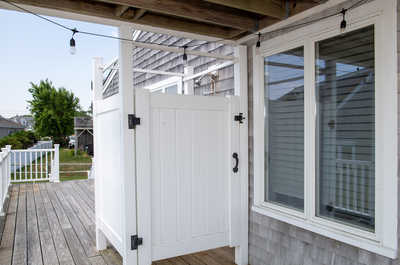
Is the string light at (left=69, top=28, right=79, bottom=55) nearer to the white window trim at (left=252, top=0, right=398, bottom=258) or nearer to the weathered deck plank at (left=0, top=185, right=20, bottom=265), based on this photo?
the white window trim at (left=252, top=0, right=398, bottom=258)

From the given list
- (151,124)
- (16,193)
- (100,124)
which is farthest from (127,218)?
(16,193)

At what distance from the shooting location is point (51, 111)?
2317 cm

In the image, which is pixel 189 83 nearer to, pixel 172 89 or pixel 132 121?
pixel 172 89

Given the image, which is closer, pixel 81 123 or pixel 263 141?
pixel 263 141

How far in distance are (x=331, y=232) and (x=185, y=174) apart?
1.35 metres

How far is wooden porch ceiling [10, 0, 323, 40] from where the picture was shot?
7.08ft

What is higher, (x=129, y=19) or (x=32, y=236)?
(x=129, y=19)

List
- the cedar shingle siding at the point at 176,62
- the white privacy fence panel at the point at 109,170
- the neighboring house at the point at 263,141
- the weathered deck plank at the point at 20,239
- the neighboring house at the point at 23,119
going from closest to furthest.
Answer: the neighboring house at the point at 263,141 < the white privacy fence panel at the point at 109,170 < the weathered deck plank at the point at 20,239 < the cedar shingle siding at the point at 176,62 < the neighboring house at the point at 23,119

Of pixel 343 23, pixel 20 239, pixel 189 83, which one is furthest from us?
pixel 189 83

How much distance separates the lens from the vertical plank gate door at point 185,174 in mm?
2598

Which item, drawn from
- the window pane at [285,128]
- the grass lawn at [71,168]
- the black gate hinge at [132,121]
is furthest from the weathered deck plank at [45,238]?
the grass lawn at [71,168]

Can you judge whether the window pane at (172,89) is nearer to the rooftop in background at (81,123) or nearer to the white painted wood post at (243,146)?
the white painted wood post at (243,146)

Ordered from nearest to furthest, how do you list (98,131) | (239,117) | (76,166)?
(239,117), (98,131), (76,166)

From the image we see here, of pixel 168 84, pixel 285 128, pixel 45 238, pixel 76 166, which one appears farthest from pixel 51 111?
pixel 285 128
